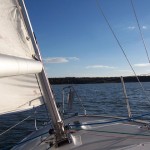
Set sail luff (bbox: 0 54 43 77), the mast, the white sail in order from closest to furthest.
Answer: sail luff (bbox: 0 54 43 77), the white sail, the mast

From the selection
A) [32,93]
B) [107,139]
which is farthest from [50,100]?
[107,139]

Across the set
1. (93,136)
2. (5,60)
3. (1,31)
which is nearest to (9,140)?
(93,136)

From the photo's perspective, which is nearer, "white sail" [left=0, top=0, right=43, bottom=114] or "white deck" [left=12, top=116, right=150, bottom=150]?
"white sail" [left=0, top=0, right=43, bottom=114]

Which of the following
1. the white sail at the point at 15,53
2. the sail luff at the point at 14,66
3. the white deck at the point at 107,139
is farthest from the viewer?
the white deck at the point at 107,139

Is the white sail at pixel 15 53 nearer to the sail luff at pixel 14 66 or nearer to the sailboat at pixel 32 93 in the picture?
the sailboat at pixel 32 93

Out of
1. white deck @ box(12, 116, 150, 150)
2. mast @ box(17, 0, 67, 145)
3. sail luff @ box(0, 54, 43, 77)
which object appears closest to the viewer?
sail luff @ box(0, 54, 43, 77)

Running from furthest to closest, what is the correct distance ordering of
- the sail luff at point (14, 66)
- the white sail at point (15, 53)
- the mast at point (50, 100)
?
1. the mast at point (50, 100)
2. the white sail at point (15, 53)
3. the sail luff at point (14, 66)

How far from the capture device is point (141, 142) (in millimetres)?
4805

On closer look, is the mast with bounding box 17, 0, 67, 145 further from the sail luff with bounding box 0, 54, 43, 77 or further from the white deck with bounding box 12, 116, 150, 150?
the sail luff with bounding box 0, 54, 43, 77

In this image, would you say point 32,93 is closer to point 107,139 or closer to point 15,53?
point 15,53

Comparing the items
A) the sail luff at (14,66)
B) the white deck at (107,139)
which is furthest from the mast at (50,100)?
the sail luff at (14,66)

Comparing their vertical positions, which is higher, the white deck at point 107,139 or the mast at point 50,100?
the mast at point 50,100

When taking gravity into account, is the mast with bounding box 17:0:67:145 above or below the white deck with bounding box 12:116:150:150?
above

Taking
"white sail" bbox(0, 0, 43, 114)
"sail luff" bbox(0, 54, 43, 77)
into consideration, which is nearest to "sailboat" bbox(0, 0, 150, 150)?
"white sail" bbox(0, 0, 43, 114)
